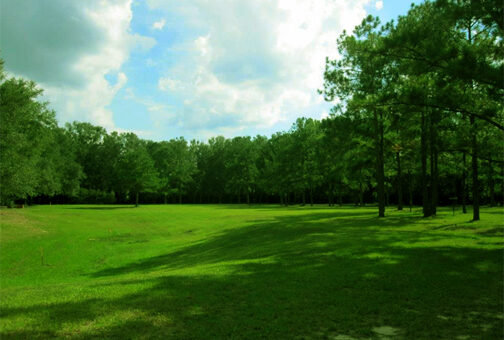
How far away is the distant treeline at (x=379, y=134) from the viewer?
Answer: 1238 centimetres

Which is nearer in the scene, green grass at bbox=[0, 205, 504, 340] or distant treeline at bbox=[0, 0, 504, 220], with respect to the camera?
green grass at bbox=[0, 205, 504, 340]

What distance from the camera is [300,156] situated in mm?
73625

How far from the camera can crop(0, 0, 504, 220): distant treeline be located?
1238 centimetres

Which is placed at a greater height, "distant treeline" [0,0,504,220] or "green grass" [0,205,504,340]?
"distant treeline" [0,0,504,220]

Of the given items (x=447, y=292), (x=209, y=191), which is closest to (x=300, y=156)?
(x=209, y=191)

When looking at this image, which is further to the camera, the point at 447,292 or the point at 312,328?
the point at 447,292

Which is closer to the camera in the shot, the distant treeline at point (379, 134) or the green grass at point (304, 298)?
the green grass at point (304, 298)

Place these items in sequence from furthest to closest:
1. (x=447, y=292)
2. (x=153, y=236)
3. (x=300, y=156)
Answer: (x=300, y=156), (x=153, y=236), (x=447, y=292)

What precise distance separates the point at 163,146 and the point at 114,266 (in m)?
84.2

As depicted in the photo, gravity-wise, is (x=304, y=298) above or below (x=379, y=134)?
below

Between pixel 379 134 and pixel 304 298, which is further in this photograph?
pixel 379 134

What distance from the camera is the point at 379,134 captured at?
104 feet

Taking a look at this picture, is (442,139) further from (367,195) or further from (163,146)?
(163,146)

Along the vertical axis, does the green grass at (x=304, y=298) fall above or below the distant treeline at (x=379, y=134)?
below
